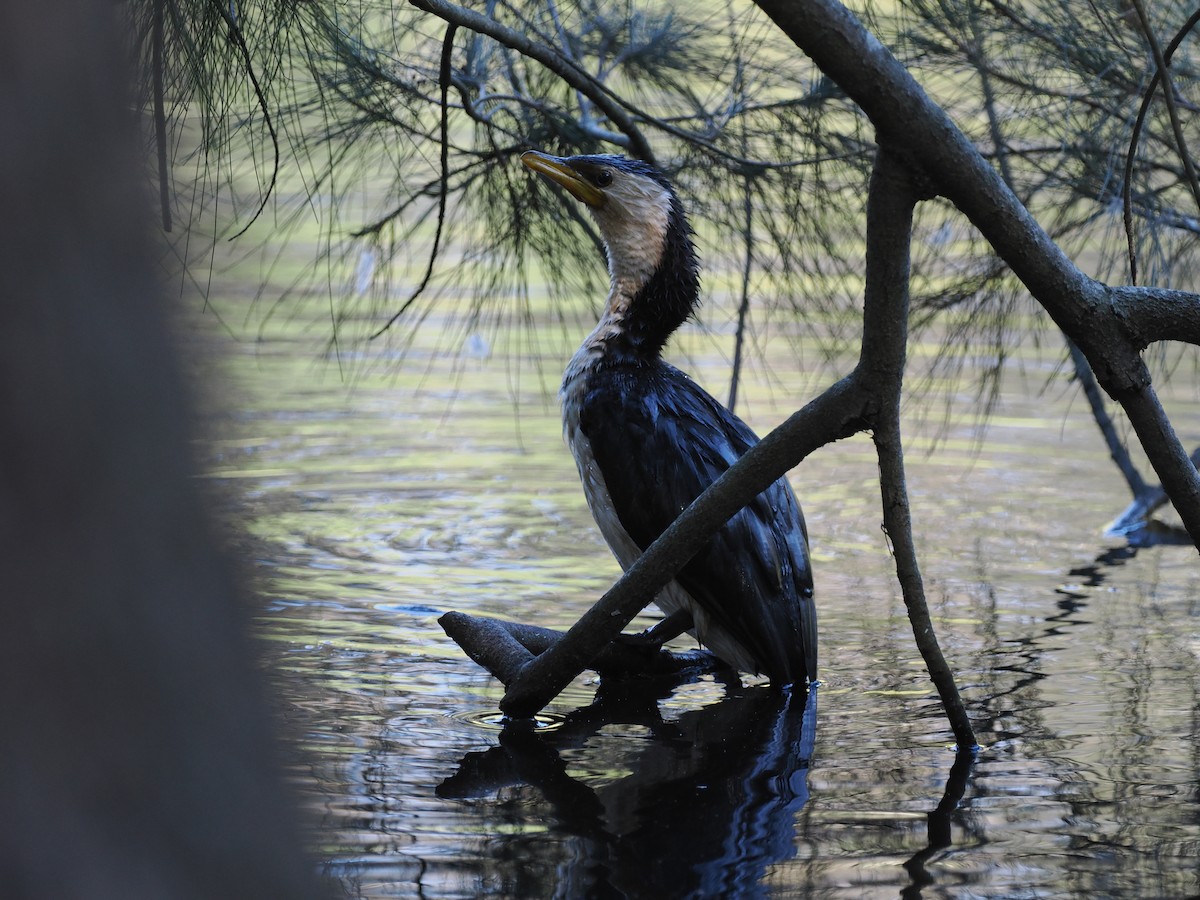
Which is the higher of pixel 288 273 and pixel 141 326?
pixel 288 273

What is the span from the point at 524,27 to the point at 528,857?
1903 mm

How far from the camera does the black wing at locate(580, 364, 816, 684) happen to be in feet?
7.60

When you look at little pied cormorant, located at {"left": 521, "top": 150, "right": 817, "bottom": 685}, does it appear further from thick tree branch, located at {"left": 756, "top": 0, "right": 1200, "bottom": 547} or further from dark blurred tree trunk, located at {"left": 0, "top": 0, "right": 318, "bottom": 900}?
dark blurred tree trunk, located at {"left": 0, "top": 0, "right": 318, "bottom": 900}

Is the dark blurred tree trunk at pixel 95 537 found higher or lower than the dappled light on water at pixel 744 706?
higher

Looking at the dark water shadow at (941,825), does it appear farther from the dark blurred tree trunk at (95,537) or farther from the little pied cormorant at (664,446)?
the dark blurred tree trunk at (95,537)

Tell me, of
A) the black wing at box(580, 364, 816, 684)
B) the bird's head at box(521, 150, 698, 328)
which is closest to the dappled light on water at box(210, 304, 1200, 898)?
the black wing at box(580, 364, 816, 684)

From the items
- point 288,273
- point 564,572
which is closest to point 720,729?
point 564,572

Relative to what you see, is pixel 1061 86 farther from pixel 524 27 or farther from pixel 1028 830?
pixel 1028 830

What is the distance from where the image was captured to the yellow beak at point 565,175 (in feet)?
8.02

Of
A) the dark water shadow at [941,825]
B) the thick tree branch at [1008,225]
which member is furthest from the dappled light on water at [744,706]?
the thick tree branch at [1008,225]

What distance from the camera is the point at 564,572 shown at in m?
3.02

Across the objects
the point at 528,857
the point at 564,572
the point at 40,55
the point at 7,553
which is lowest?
the point at 528,857

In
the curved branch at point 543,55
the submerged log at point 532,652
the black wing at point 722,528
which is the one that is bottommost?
the submerged log at point 532,652

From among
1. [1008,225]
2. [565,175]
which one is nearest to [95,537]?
[1008,225]
